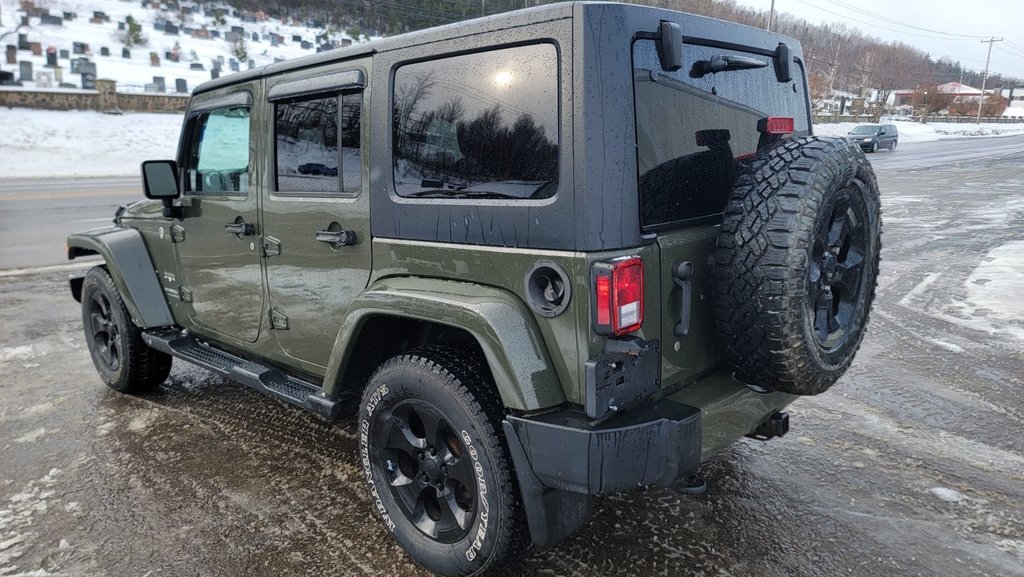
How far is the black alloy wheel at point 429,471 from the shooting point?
254cm

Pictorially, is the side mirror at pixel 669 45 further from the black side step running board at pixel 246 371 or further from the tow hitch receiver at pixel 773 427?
the black side step running board at pixel 246 371

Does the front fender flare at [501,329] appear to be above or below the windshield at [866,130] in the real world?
below

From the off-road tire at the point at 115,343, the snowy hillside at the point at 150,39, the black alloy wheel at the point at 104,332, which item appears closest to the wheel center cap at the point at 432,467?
the off-road tire at the point at 115,343

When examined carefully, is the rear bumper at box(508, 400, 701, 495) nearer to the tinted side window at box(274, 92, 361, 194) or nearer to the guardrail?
the tinted side window at box(274, 92, 361, 194)

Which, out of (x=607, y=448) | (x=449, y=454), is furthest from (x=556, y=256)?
(x=449, y=454)

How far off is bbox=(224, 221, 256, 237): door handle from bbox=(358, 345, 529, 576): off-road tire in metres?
1.20

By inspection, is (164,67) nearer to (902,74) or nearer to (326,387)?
(326,387)

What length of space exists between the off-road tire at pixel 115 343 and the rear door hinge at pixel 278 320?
155 cm

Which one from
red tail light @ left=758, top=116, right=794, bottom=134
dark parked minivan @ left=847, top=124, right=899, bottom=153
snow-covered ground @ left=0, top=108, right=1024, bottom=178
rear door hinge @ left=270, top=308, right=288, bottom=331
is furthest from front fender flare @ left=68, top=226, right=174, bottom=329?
dark parked minivan @ left=847, top=124, right=899, bottom=153

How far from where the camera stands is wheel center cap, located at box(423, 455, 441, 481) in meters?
2.58

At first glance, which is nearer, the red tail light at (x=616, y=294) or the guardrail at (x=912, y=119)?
the red tail light at (x=616, y=294)

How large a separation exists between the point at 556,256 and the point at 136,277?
323cm

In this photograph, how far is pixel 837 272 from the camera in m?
2.60

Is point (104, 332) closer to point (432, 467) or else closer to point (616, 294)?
point (432, 467)
